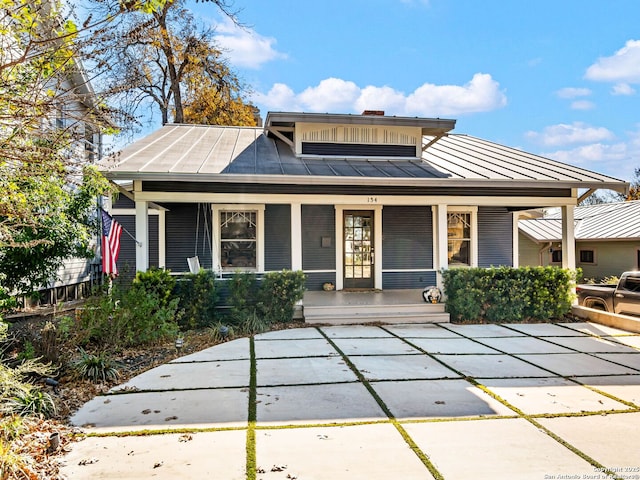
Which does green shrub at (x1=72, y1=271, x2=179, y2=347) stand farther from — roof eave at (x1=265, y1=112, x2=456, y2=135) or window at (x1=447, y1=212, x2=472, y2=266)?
window at (x1=447, y1=212, x2=472, y2=266)

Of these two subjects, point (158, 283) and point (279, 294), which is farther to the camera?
point (279, 294)

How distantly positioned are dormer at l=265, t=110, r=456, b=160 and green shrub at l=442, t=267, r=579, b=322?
3.67m

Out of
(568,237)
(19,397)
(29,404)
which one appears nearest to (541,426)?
(29,404)

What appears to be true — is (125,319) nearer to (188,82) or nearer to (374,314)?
(374,314)

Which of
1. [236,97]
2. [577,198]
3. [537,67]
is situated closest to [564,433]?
[577,198]

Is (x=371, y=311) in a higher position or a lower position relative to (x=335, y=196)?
lower

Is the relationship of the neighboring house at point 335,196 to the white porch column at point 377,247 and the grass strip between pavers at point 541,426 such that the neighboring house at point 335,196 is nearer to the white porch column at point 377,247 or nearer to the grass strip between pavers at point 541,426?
the white porch column at point 377,247

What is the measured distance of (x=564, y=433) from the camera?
3.39m

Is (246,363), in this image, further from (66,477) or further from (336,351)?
(66,477)

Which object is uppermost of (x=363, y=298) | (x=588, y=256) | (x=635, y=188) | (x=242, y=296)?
(x=635, y=188)

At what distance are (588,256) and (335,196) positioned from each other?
1353cm

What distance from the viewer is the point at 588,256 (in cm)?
1650

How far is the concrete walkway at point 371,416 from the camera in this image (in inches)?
114

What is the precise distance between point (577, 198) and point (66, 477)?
9.69m
